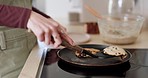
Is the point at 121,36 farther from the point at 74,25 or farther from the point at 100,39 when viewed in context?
the point at 74,25

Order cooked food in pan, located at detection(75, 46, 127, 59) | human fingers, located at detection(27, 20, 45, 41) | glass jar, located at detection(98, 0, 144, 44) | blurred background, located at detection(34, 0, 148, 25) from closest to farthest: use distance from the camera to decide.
A: human fingers, located at detection(27, 20, 45, 41) < cooked food in pan, located at detection(75, 46, 127, 59) < glass jar, located at detection(98, 0, 144, 44) < blurred background, located at detection(34, 0, 148, 25)

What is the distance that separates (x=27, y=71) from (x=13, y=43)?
0.21m

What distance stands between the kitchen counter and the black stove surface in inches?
1.0

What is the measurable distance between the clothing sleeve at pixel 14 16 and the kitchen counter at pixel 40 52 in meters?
0.14

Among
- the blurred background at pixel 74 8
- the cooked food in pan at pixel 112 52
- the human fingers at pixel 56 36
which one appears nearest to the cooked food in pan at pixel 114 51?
the cooked food in pan at pixel 112 52

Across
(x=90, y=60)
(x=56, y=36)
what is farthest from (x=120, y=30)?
(x=56, y=36)

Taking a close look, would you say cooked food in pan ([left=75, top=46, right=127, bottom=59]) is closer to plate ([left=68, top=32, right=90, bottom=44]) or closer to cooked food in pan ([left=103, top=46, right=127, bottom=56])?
cooked food in pan ([left=103, top=46, right=127, bottom=56])

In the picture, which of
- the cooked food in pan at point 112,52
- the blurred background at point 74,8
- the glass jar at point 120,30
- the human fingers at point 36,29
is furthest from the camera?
the blurred background at point 74,8

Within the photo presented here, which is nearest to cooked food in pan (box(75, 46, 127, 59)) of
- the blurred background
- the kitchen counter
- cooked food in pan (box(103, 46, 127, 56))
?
cooked food in pan (box(103, 46, 127, 56))

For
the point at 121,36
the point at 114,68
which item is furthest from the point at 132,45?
the point at 114,68

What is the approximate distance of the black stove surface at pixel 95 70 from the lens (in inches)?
31.8

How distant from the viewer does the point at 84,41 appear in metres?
1.19

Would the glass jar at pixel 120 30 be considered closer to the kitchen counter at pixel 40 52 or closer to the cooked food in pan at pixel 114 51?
the kitchen counter at pixel 40 52

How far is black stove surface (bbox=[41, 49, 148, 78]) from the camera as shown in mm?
809
